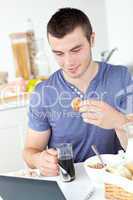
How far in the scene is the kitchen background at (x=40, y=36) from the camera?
224 cm

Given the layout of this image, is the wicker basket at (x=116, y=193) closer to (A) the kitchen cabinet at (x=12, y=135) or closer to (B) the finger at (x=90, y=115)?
Result: (B) the finger at (x=90, y=115)

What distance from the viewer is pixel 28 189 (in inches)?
45.6

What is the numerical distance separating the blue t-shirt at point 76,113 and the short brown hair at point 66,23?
0.71 ft

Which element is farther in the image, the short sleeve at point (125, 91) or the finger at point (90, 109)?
the short sleeve at point (125, 91)

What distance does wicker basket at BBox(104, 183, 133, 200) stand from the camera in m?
0.95

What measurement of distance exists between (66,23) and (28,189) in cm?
64

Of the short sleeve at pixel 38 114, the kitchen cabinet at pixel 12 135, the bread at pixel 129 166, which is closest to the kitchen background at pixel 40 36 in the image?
the kitchen cabinet at pixel 12 135

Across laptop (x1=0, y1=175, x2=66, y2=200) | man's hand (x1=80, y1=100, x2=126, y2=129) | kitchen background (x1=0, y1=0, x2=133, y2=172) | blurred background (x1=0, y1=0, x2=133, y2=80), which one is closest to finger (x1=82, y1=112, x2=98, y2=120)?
man's hand (x1=80, y1=100, x2=126, y2=129)

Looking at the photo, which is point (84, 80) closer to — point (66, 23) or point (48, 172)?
point (66, 23)

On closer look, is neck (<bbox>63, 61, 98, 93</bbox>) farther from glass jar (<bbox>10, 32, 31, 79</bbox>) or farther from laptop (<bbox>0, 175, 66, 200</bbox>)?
glass jar (<bbox>10, 32, 31, 79</bbox>)

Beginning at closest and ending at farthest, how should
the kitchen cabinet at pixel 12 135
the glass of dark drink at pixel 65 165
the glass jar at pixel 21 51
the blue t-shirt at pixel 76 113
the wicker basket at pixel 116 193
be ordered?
the wicker basket at pixel 116 193 < the glass of dark drink at pixel 65 165 < the blue t-shirt at pixel 76 113 < the kitchen cabinet at pixel 12 135 < the glass jar at pixel 21 51

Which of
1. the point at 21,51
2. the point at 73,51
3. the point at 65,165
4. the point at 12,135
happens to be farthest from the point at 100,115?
the point at 21,51

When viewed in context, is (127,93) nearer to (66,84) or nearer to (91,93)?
(91,93)

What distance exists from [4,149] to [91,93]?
0.93m
